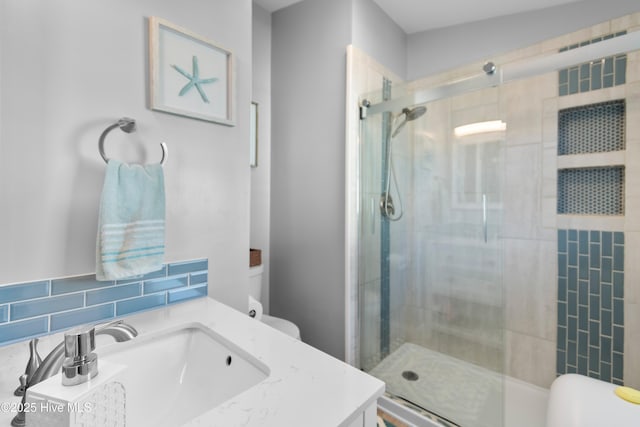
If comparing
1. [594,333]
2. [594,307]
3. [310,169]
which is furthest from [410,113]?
[594,333]

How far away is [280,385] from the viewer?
0.65 meters

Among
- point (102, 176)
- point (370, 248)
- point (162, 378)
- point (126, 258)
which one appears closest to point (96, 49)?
point (102, 176)

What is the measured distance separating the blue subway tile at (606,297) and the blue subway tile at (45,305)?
2.41 m

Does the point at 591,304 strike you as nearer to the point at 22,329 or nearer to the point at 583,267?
the point at 583,267

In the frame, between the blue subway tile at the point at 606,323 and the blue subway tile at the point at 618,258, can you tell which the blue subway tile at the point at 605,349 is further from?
the blue subway tile at the point at 618,258

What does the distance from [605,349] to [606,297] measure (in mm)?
289

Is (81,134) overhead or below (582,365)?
overhead

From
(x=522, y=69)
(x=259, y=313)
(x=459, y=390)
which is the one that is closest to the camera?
(x=522, y=69)

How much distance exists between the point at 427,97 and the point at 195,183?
1286 mm

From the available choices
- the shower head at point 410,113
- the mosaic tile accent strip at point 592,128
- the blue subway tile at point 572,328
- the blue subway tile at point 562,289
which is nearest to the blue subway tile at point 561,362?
the blue subway tile at point 572,328

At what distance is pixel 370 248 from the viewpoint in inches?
79.0

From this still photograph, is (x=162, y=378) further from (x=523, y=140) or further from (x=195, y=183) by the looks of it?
Result: (x=523, y=140)

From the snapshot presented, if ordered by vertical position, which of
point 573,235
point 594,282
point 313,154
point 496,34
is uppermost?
point 496,34

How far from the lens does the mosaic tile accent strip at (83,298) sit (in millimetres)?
859
